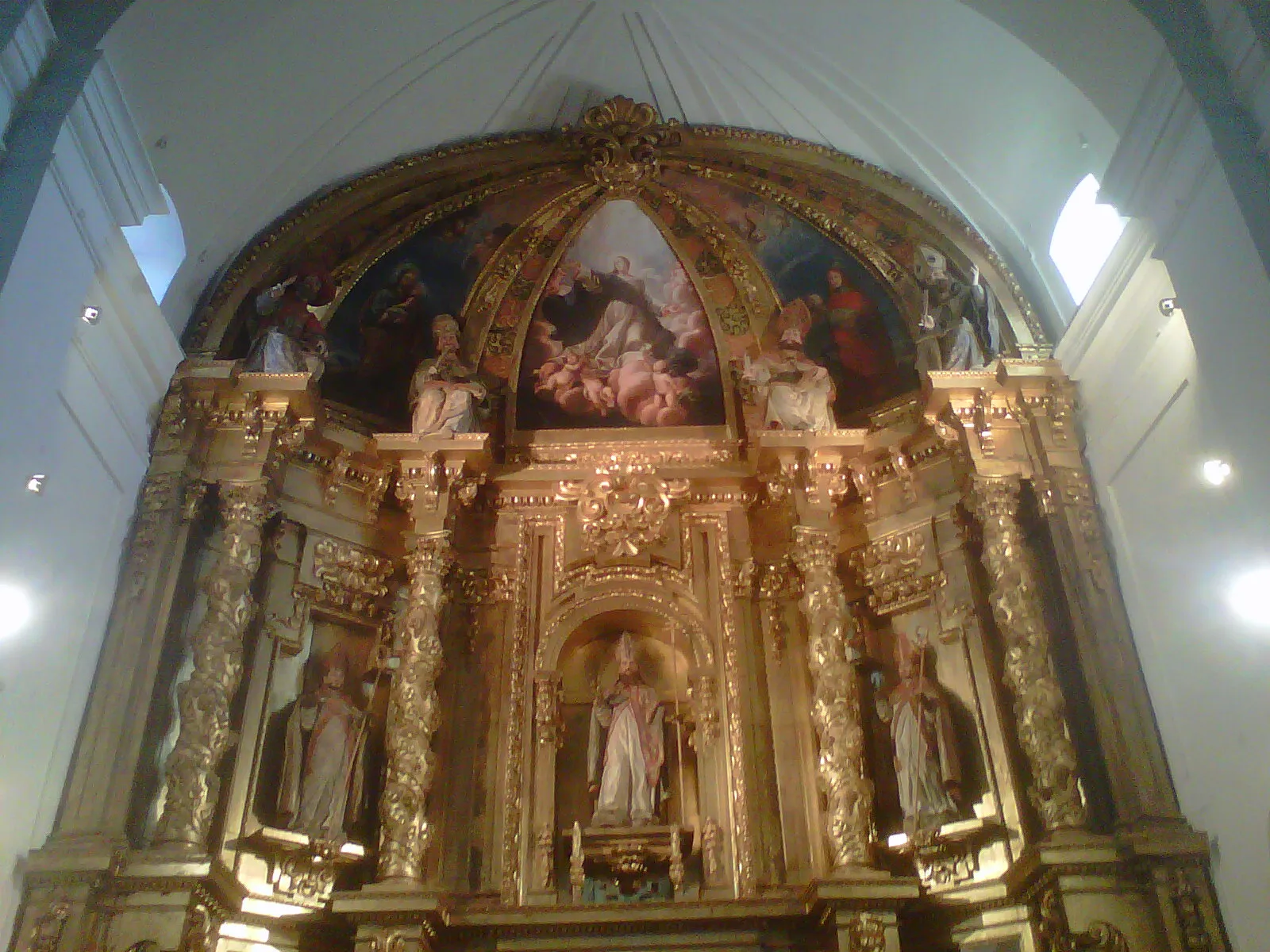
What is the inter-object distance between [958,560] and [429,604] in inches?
190

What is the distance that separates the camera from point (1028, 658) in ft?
30.3

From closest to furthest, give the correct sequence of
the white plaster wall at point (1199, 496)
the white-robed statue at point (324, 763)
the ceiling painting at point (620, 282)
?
the white plaster wall at point (1199, 496) < the white-robed statue at point (324, 763) < the ceiling painting at point (620, 282)

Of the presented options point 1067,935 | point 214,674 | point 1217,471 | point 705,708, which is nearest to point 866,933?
point 1067,935

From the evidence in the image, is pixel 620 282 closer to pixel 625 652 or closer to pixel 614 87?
pixel 614 87

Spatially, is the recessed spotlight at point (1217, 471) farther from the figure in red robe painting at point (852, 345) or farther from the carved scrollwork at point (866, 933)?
the figure in red robe painting at point (852, 345)

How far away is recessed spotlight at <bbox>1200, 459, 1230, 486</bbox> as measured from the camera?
7.86 metres

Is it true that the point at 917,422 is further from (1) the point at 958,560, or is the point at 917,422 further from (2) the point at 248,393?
(2) the point at 248,393

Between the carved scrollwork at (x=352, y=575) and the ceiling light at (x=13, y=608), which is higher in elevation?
the carved scrollwork at (x=352, y=575)

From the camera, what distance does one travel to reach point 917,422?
37.3ft

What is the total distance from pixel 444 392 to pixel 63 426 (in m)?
3.83

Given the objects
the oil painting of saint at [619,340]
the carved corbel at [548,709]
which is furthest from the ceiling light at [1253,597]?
the oil painting of saint at [619,340]

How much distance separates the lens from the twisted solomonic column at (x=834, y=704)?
9.34 metres

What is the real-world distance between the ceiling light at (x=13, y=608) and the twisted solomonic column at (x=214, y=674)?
4.79 ft

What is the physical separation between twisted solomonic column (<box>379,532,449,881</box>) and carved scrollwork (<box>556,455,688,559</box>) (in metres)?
1.50
